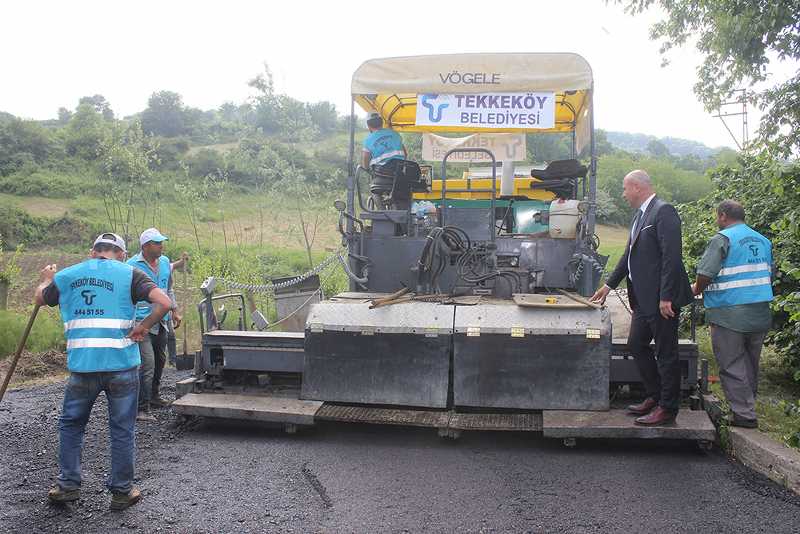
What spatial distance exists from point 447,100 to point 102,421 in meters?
4.31

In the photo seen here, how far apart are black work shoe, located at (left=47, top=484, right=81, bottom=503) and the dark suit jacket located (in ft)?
12.8

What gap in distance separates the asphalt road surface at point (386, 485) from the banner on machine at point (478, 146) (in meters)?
4.53

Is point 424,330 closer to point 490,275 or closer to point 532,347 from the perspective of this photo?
point 532,347

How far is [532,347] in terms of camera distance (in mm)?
5234

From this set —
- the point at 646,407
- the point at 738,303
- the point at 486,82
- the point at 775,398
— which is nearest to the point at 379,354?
the point at 646,407

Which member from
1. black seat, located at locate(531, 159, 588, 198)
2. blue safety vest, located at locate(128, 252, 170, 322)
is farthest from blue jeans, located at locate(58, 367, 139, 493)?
black seat, located at locate(531, 159, 588, 198)

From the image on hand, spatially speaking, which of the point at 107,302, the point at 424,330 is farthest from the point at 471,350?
the point at 107,302

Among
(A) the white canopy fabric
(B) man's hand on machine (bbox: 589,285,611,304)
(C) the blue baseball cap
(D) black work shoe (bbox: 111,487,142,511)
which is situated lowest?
(D) black work shoe (bbox: 111,487,142,511)

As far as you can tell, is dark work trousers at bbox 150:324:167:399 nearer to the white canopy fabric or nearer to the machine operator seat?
the machine operator seat

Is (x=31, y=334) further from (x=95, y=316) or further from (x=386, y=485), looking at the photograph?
(x=386, y=485)

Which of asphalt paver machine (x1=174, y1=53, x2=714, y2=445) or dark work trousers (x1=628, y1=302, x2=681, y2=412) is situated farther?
asphalt paver machine (x1=174, y1=53, x2=714, y2=445)

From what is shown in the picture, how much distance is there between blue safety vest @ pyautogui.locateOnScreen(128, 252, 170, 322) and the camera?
20.8 ft

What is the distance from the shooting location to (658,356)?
4992 mm

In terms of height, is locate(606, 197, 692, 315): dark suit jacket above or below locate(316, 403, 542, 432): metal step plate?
above
